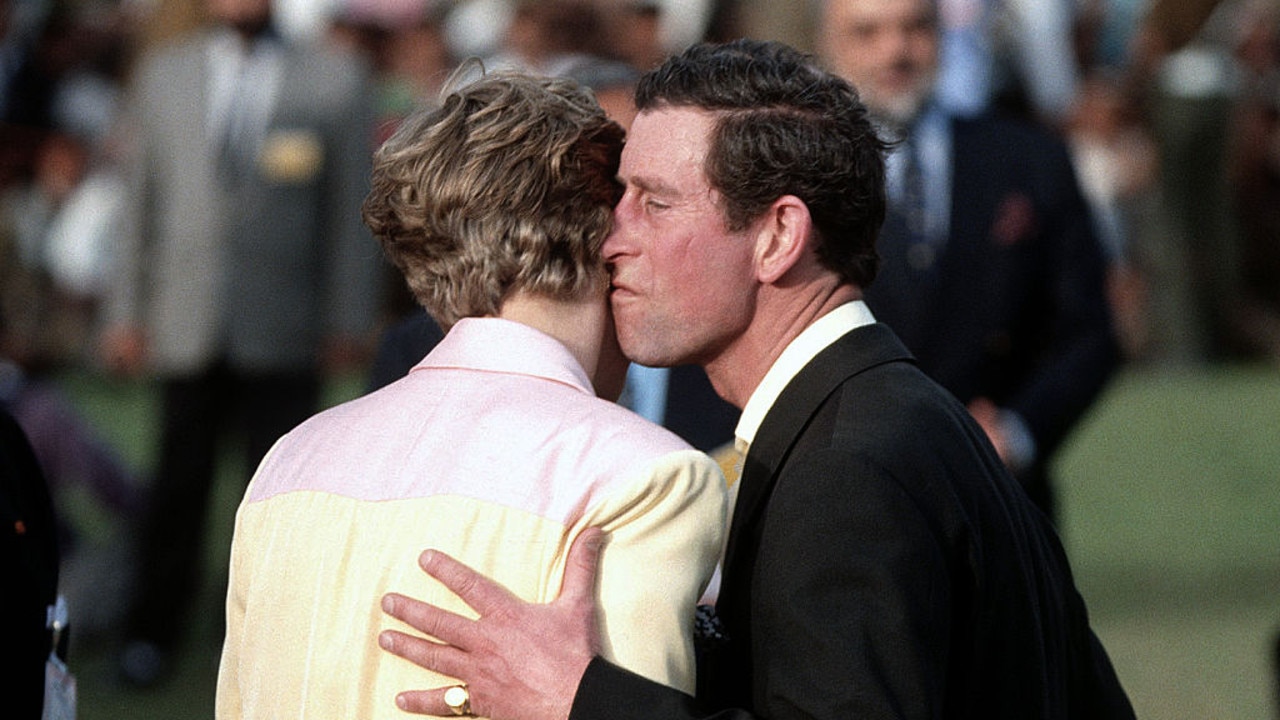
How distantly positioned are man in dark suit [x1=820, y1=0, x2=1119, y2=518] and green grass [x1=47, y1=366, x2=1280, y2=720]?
6.11 ft

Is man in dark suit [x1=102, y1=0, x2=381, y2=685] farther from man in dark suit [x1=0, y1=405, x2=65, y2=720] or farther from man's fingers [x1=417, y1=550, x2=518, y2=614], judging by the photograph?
man's fingers [x1=417, y1=550, x2=518, y2=614]

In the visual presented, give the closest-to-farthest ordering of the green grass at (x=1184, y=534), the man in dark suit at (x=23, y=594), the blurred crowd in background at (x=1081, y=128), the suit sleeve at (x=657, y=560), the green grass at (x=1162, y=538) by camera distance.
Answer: the suit sleeve at (x=657, y=560) → the man in dark suit at (x=23, y=594) → the green grass at (x=1162, y=538) → the green grass at (x=1184, y=534) → the blurred crowd in background at (x=1081, y=128)

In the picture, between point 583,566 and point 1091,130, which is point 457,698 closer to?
point 583,566

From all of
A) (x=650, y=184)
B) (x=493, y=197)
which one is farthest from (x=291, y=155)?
(x=493, y=197)

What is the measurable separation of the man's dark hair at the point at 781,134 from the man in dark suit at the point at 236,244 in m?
4.44

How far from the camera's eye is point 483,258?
2430 mm

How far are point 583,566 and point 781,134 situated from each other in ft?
2.41

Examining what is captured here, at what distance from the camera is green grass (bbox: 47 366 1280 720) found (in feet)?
20.9

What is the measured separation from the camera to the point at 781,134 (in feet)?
8.38

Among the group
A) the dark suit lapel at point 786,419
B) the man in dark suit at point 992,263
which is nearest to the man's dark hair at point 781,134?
the dark suit lapel at point 786,419

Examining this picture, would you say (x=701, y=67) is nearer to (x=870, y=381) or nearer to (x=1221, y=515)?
(x=870, y=381)

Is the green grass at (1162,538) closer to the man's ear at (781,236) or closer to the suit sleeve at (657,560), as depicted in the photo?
the man's ear at (781,236)

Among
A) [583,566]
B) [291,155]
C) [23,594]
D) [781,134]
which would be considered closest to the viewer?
[583,566]

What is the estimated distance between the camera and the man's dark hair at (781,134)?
2.56 meters
